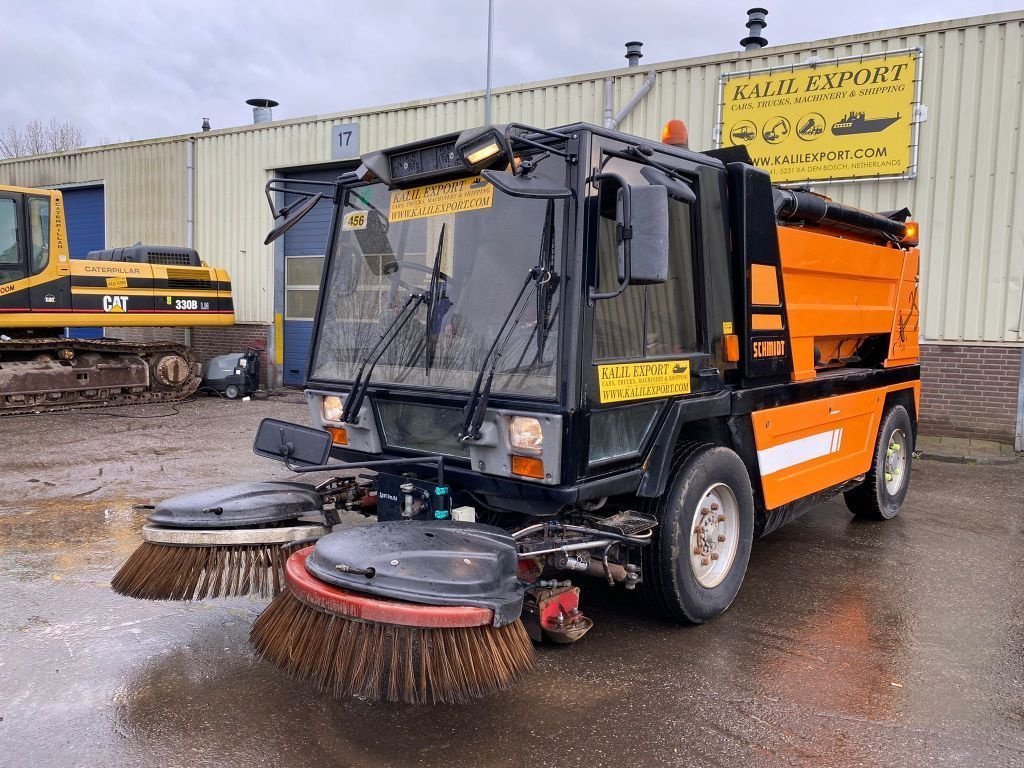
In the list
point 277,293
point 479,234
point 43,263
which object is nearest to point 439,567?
point 479,234

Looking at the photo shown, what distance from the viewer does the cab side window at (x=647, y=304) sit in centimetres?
370

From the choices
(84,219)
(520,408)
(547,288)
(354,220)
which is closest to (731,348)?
(547,288)

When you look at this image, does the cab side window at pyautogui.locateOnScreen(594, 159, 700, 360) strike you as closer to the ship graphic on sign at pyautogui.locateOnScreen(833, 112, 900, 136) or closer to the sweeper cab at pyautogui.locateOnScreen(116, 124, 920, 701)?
the sweeper cab at pyautogui.locateOnScreen(116, 124, 920, 701)

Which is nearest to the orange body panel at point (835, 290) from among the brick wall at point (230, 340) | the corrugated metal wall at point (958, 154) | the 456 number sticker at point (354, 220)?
the 456 number sticker at point (354, 220)

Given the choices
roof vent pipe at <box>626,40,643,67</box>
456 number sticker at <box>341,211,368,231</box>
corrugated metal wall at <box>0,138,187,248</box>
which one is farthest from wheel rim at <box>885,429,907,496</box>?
corrugated metal wall at <box>0,138,187,248</box>

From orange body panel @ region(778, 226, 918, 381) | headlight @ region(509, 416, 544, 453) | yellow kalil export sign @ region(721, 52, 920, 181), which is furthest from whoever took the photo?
yellow kalil export sign @ region(721, 52, 920, 181)

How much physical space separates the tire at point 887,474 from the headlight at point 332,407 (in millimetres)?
4246

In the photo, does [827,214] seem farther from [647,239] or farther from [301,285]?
[301,285]

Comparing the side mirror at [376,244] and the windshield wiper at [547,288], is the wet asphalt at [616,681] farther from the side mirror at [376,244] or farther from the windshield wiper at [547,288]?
the side mirror at [376,244]

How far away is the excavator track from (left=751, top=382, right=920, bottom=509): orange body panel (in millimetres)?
11635

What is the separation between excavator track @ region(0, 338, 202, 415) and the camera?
12500 mm

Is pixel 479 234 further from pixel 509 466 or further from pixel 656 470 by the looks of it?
pixel 656 470

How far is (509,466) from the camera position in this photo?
3641mm

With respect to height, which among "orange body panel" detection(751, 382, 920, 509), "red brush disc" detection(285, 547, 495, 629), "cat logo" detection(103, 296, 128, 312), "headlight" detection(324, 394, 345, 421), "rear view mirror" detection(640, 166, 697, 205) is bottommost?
"red brush disc" detection(285, 547, 495, 629)
